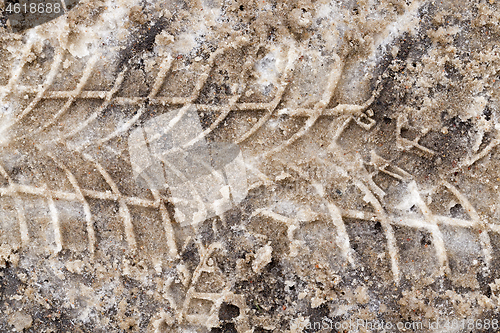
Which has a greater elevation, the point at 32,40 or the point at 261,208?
the point at 32,40

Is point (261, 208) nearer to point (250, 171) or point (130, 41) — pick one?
point (250, 171)

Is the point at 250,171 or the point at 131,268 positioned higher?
the point at 250,171

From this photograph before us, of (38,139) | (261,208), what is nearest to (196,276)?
(261,208)

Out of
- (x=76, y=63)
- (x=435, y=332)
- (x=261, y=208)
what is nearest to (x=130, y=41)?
(x=76, y=63)

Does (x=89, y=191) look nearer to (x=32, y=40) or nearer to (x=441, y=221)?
(x=32, y=40)

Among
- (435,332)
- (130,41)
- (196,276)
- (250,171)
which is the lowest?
(435,332)

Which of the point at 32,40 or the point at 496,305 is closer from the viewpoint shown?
the point at 496,305
